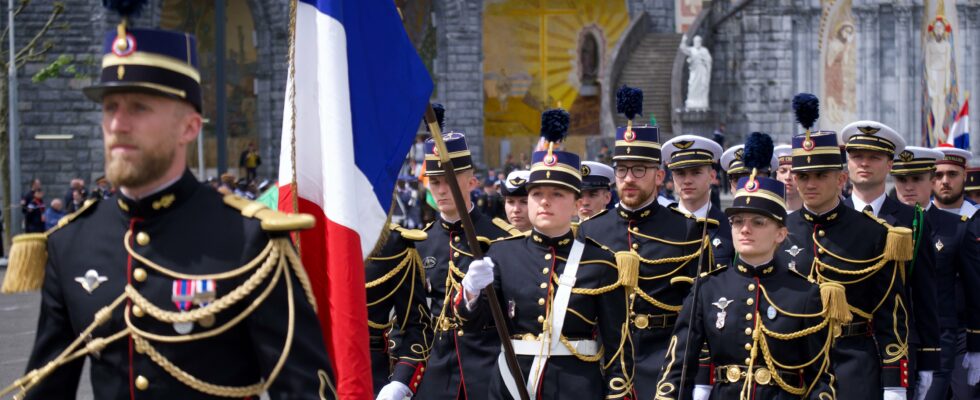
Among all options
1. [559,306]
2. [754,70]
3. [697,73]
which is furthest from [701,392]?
[754,70]

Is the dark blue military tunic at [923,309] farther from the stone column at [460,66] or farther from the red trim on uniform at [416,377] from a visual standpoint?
the stone column at [460,66]

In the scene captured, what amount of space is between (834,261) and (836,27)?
102 feet

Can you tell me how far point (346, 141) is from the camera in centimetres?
568

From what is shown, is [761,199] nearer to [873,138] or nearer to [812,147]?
[812,147]

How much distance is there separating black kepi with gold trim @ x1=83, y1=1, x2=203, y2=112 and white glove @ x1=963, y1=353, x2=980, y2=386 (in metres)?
7.51

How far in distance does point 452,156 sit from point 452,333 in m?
1.26

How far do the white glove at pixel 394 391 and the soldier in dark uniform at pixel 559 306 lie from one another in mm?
790

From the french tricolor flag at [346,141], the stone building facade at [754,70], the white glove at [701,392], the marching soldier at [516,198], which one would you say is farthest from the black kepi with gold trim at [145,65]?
the stone building facade at [754,70]

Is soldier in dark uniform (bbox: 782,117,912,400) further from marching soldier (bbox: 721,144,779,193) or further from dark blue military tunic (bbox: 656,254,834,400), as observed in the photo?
marching soldier (bbox: 721,144,779,193)

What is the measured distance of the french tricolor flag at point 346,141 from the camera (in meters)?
5.43

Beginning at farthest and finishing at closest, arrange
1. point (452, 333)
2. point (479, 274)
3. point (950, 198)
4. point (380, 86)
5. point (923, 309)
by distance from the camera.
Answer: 1. point (950, 198)
2. point (923, 309)
3. point (452, 333)
4. point (479, 274)
5. point (380, 86)

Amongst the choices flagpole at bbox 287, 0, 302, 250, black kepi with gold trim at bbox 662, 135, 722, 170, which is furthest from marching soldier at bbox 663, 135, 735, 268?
flagpole at bbox 287, 0, 302, 250

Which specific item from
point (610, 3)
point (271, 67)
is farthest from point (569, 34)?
point (271, 67)

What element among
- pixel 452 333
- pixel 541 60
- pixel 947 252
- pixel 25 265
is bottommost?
pixel 452 333
